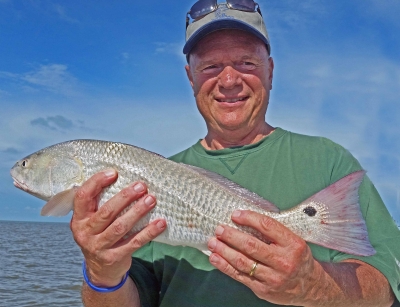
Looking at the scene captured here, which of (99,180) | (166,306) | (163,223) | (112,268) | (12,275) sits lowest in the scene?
(12,275)

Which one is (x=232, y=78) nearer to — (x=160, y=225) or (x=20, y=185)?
(x=160, y=225)

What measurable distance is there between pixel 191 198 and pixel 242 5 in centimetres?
176

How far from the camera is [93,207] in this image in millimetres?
2939

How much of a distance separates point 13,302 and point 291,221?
35.0 ft

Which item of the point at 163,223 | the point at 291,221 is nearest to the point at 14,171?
the point at 163,223

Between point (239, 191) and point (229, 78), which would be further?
point (229, 78)

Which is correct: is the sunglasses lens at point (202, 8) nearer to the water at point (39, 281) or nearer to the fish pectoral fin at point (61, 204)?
the fish pectoral fin at point (61, 204)

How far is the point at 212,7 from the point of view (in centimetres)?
389

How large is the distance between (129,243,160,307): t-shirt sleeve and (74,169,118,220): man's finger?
2.64ft

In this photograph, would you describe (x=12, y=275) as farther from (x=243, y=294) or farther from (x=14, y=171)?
(x=243, y=294)

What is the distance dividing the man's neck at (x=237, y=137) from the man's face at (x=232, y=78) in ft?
0.16

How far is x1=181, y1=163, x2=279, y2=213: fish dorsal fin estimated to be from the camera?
2.90 m

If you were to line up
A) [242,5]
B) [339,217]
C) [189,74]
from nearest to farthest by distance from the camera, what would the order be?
[339,217] < [242,5] < [189,74]

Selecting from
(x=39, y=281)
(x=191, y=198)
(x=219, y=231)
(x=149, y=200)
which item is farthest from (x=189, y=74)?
(x=39, y=281)
